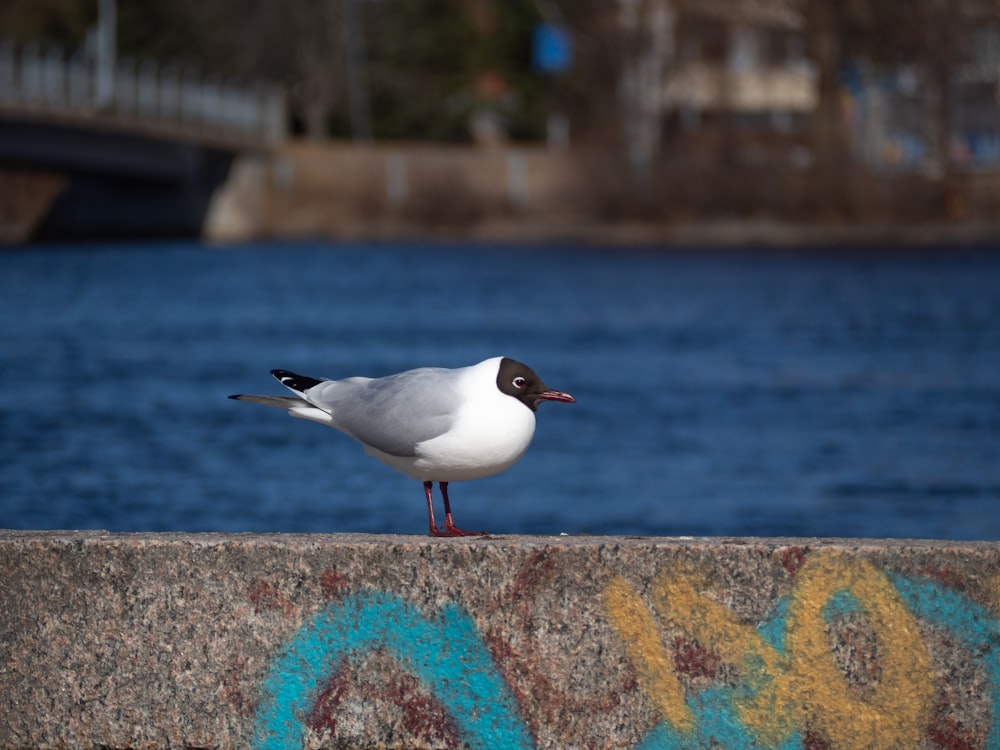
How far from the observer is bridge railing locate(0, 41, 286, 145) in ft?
161

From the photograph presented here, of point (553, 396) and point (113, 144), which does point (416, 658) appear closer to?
point (553, 396)

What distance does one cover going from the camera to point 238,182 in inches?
2467

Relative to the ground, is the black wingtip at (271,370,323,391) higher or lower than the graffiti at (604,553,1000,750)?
higher

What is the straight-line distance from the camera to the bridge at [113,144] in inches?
1967

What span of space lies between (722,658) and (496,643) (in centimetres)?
57

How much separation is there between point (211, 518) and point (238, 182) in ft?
157

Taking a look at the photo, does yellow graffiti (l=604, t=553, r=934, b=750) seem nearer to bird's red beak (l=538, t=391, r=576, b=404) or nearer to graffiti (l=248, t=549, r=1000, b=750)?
graffiti (l=248, t=549, r=1000, b=750)

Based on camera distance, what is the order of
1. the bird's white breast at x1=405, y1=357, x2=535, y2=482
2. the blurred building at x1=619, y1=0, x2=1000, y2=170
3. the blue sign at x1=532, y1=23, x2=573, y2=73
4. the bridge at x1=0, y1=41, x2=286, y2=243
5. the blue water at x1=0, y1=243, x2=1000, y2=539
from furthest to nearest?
the blue sign at x1=532, y1=23, x2=573, y2=73, the blurred building at x1=619, y1=0, x2=1000, y2=170, the bridge at x1=0, y1=41, x2=286, y2=243, the blue water at x1=0, y1=243, x2=1000, y2=539, the bird's white breast at x1=405, y1=357, x2=535, y2=482

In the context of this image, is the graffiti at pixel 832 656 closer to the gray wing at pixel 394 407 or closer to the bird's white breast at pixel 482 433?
the bird's white breast at pixel 482 433

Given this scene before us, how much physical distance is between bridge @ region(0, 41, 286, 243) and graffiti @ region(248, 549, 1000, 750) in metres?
43.4

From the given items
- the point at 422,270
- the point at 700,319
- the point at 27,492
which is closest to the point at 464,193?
the point at 422,270

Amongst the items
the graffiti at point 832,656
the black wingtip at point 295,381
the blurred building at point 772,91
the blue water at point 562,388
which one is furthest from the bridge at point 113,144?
the graffiti at point 832,656

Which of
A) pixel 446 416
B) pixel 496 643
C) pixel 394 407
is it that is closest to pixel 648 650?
pixel 496 643

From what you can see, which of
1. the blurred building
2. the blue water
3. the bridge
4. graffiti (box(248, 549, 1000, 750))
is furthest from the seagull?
the blurred building
